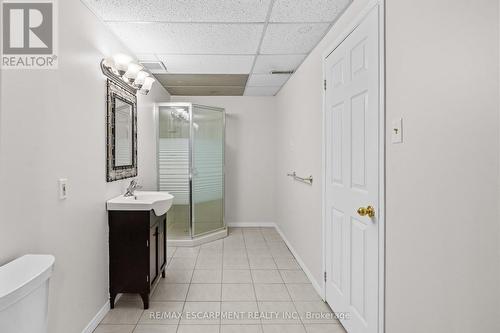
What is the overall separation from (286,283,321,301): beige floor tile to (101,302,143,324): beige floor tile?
135 centimetres

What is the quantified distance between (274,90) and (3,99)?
3.93 m

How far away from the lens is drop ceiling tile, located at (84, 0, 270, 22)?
2.02 meters

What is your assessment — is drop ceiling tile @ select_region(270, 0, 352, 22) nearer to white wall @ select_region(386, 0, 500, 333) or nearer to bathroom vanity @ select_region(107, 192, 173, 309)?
white wall @ select_region(386, 0, 500, 333)

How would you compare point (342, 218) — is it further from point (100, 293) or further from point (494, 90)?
point (100, 293)

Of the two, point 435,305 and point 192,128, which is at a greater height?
point 192,128

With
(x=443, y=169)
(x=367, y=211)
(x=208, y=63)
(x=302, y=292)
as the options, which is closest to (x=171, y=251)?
(x=302, y=292)

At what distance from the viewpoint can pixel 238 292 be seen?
2.69m

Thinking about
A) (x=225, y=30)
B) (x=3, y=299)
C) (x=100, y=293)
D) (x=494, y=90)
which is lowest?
(x=100, y=293)

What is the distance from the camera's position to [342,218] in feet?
7.07

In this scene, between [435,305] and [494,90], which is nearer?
[494,90]

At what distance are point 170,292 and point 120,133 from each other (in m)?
1.57

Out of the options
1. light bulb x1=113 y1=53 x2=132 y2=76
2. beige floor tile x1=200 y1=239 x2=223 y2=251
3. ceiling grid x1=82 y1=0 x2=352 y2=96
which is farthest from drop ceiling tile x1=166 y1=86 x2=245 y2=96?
beige floor tile x1=200 y1=239 x2=223 y2=251

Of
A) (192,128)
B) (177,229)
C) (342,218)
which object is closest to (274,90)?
(192,128)

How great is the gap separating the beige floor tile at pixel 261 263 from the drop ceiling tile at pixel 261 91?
2627 mm
